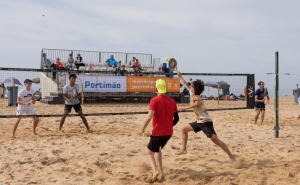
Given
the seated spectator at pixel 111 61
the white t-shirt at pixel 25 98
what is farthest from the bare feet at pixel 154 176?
the seated spectator at pixel 111 61

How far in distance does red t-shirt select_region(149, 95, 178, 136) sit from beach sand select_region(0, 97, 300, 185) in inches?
29.3

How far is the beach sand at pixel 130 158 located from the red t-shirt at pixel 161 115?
75cm

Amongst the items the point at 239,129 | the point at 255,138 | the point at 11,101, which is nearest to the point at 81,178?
the point at 255,138

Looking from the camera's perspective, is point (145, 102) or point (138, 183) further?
point (145, 102)

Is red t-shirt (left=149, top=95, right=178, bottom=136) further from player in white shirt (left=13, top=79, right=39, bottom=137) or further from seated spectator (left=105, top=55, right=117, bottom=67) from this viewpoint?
seated spectator (left=105, top=55, right=117, bottom=67)

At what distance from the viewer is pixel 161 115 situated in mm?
5758

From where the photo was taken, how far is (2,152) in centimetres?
758

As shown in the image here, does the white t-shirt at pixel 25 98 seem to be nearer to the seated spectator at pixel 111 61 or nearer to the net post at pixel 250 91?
the net post at pixel 250 91

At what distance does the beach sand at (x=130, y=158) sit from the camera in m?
5.93

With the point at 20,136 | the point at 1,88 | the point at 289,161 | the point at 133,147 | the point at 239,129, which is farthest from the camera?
the point at 1,88

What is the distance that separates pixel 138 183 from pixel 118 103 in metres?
15.4

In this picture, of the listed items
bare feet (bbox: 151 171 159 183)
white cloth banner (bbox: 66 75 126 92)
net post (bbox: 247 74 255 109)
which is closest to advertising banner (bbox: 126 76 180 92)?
white cloth banner (bbox: 66 75 126 92)

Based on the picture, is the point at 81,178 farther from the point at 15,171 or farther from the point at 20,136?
the point at 20,136

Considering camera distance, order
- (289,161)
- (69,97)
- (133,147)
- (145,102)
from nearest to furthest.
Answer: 1. (289,161)
2. (133,147)
3. (69,97)
4. (145,102)
